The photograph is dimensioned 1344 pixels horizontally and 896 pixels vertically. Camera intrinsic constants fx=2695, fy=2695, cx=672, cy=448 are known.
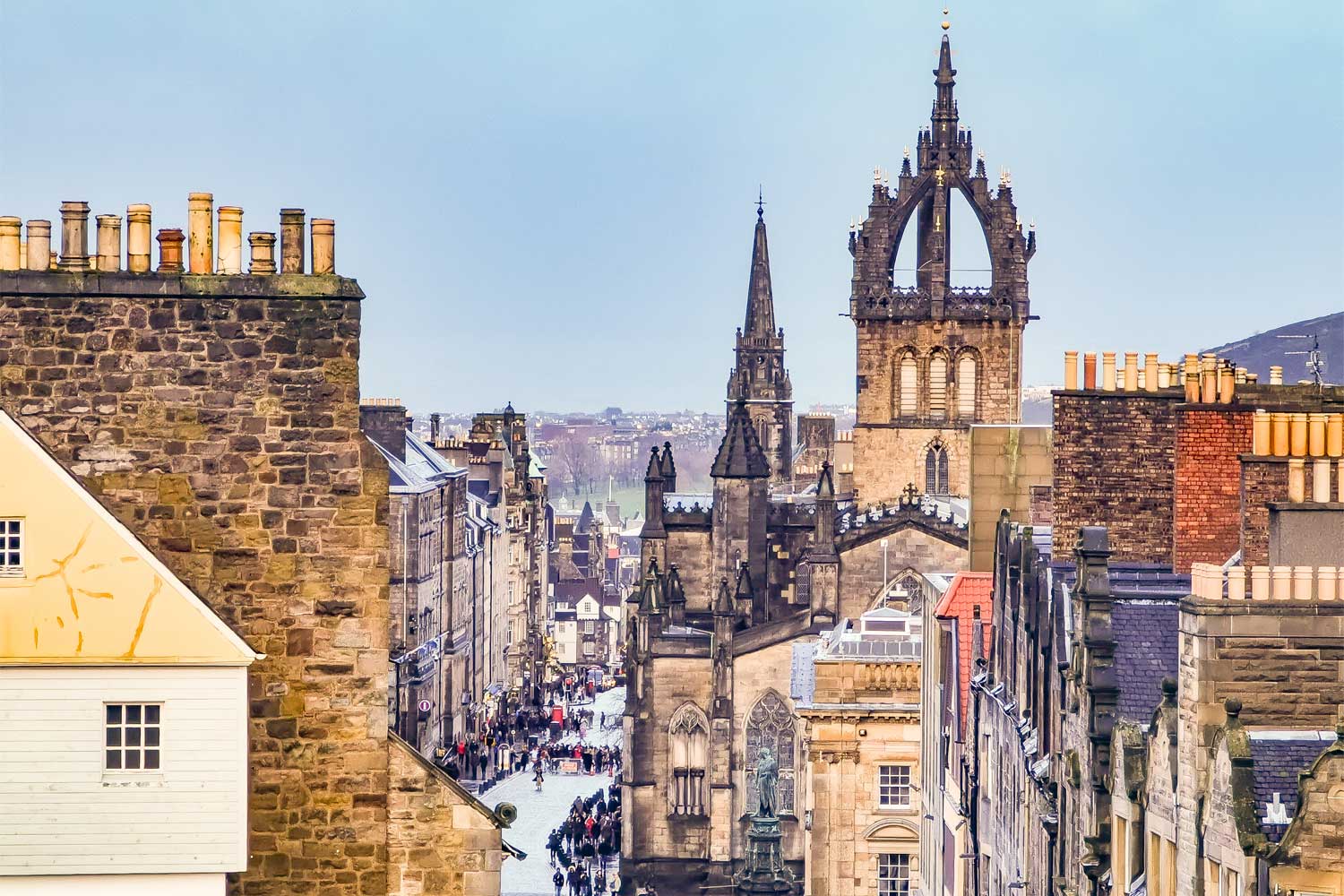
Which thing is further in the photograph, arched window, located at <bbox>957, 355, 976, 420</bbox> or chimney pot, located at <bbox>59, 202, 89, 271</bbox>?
arched window, located at <bbox>957, 355, 976, 420</bbox>

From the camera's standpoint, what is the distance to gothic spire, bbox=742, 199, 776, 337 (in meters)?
139

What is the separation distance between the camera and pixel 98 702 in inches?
678

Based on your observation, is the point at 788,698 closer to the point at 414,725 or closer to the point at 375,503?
the point at 414,725

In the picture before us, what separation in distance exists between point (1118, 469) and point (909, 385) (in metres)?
70.5

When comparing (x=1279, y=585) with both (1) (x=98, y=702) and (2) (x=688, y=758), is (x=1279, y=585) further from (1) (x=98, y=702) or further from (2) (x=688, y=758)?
(2) (x=688, y=758)

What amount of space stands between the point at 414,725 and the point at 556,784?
1156 cm

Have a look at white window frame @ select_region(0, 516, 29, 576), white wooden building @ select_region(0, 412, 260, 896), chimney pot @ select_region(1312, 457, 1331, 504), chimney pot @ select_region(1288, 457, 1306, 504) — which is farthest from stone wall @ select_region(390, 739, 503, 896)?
chimney pot @ select_region(1312, 457, 1331, 504)

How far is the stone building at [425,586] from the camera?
3155 inches

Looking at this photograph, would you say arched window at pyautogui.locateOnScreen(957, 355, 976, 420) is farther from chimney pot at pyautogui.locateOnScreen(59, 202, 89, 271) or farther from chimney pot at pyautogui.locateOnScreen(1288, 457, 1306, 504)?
chimney pot at pyautogui.locateOnScreen(59, 202, 89, 271)

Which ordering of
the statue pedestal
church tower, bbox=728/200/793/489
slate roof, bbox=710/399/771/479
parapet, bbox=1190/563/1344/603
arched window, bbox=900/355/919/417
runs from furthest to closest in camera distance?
church tower, bbox=728/200/793/489
arched window, bbox=900/355/919/417
slate roof, bbox=710/399/771/479
the statue pedestal
parapet, bbox=1190/563/1344/603

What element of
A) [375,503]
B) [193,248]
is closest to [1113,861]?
[375,503]

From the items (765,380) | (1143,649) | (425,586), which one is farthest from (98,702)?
(765,380)

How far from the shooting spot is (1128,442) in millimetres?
30047

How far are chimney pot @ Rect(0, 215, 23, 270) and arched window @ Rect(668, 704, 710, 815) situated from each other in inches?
2528
